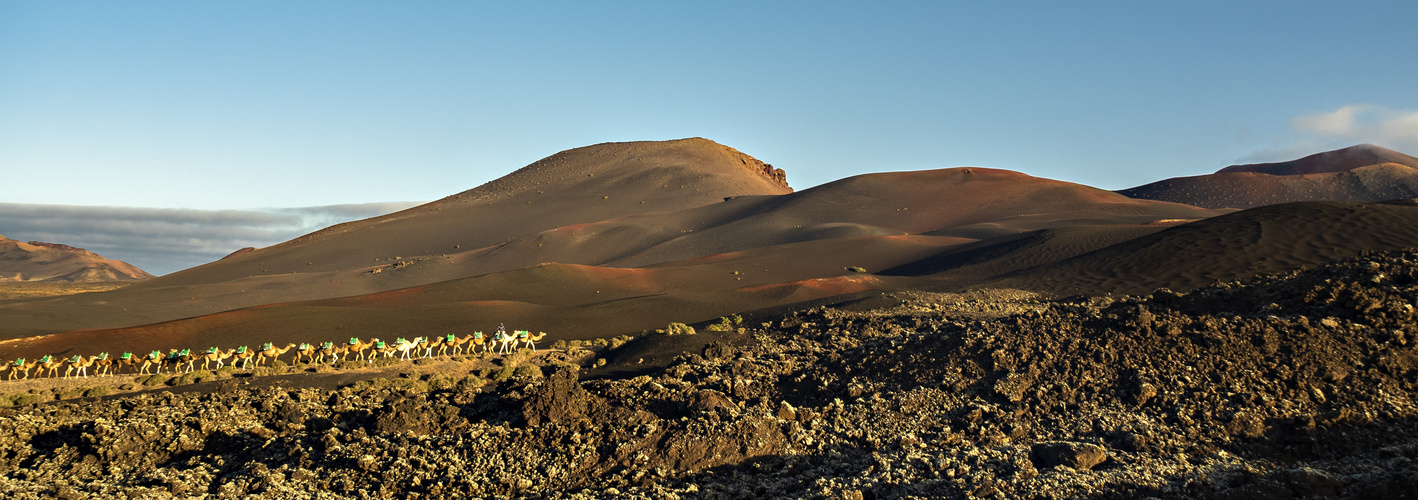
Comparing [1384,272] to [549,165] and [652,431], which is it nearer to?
[652,431]

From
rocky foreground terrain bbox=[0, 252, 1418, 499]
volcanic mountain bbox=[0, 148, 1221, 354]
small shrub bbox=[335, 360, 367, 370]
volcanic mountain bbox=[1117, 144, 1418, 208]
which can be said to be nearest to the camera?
rocky foreground terrain bbox=[0, 252, 1418, 499]

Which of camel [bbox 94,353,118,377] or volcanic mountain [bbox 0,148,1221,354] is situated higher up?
volcanic mountain [bbox 0,148,1221,354]

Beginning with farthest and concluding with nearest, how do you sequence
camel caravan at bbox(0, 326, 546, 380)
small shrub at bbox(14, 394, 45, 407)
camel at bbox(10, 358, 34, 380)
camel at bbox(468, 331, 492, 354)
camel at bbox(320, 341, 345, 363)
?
1. camel at bbox(468, 331, 492, 354)
2. camel at bbox(320, 341, 345, 363)
3. camel caravan at bbox(0, 326, 546, 380)
4. camel at bbox(10, 358, 34, 380)
5. small shrub at bbox(14, 394, 45, 407)

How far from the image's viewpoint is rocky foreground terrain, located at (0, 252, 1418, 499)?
9.42 m

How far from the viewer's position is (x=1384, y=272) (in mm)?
13750

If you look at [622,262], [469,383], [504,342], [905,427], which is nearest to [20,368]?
[504,342]

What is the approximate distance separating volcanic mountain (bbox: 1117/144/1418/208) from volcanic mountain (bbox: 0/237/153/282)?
156787 millimetres

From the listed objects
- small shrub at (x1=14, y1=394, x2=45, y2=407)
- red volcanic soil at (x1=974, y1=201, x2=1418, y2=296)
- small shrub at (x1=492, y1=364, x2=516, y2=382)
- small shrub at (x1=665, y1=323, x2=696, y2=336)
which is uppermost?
red volcanic soil at (x1=974, y1=201, x2=1418, y2=296)

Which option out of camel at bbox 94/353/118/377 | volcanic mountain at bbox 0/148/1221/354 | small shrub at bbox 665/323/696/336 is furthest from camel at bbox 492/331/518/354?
camel at bbox 94/353/118/377

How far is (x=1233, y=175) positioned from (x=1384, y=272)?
355 feet

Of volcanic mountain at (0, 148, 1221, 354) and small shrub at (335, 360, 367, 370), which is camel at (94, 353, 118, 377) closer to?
small shrub at (335, 360, 367, 370)

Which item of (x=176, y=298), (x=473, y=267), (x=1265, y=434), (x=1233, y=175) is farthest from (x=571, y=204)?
(x=1265, y=434)

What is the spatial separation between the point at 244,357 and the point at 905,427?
1632 centimetres

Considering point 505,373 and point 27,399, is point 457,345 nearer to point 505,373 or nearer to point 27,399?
point 505,373
